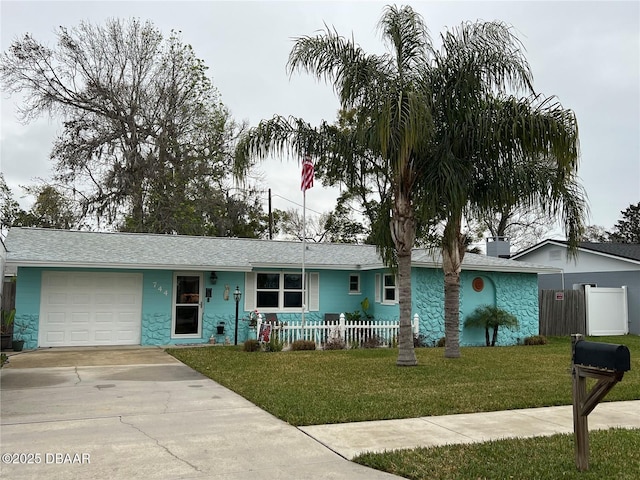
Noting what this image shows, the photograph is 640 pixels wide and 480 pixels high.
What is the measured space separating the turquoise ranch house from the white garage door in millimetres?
26

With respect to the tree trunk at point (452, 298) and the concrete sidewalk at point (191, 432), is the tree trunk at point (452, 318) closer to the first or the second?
the tree trunk at point (452, 298)

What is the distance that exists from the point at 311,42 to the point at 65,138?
61.1ft

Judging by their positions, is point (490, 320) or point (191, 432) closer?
point (191, 432)

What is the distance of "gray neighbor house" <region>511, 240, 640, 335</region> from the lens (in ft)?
68.2

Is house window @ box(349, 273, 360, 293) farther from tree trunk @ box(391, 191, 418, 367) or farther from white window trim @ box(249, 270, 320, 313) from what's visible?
tree trunk @ box(391, 191, 418, 367)

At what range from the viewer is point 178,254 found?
15.9 m

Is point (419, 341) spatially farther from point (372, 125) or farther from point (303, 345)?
point (372, 125)

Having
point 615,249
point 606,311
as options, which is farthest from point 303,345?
point 615,249

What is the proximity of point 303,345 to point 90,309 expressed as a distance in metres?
5.85

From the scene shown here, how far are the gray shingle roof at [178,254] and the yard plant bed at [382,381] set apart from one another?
284 cm

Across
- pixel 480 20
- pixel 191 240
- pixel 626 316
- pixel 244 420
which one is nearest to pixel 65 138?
pixel 191 240

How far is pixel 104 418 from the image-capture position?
20.9 ft

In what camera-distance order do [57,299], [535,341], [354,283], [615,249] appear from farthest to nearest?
[615,249]
[354,283]
[535,341]
[57,299]

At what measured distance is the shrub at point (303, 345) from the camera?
1389 cm
